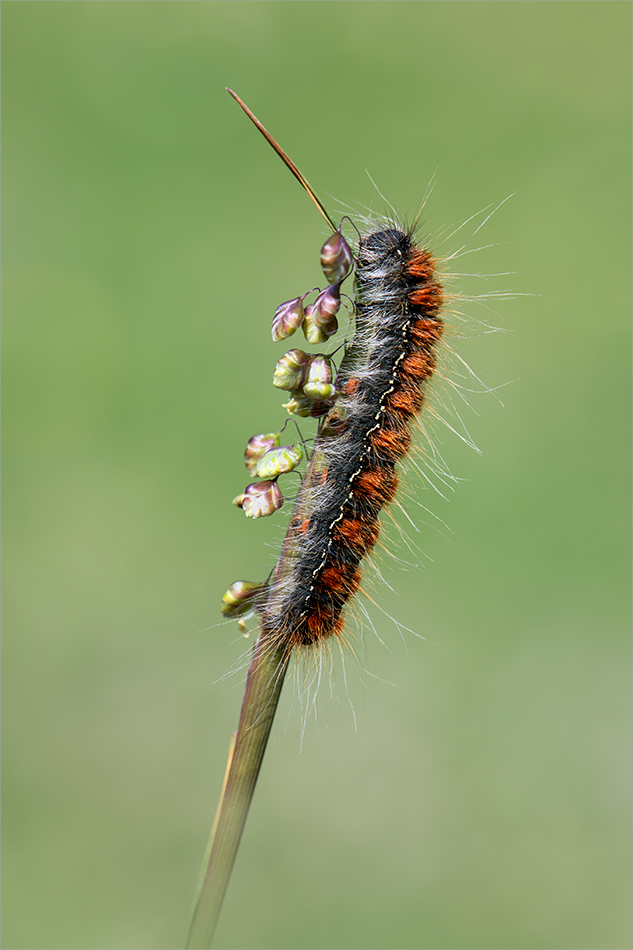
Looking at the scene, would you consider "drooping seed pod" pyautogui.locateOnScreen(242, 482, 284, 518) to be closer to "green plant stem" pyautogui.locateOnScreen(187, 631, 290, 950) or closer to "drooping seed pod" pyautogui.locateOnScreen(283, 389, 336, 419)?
"drooping seed pod" pyautogui.locateOnScreen(283, 389, 336, 419)

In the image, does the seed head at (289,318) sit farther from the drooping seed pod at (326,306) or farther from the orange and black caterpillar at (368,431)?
the orange and black caterpillar at (368,431)

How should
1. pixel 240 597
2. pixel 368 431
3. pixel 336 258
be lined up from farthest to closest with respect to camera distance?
1. pixel 368 431
2. pixel 240 597
3. pixel 336 258

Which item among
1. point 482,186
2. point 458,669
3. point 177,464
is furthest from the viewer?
point 482,186

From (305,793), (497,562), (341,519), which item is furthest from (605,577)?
(341,519)

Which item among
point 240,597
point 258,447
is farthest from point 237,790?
point 258,447

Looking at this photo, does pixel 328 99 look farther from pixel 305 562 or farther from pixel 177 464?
pixel 305 562

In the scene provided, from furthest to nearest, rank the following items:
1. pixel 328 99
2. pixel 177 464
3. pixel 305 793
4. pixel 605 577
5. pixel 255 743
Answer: pixel 328 99, pixel 177 464, pixel 605 577, pixel 305 793, pixel 255 743

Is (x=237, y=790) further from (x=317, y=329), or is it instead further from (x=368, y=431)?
(x=317, y=329)
